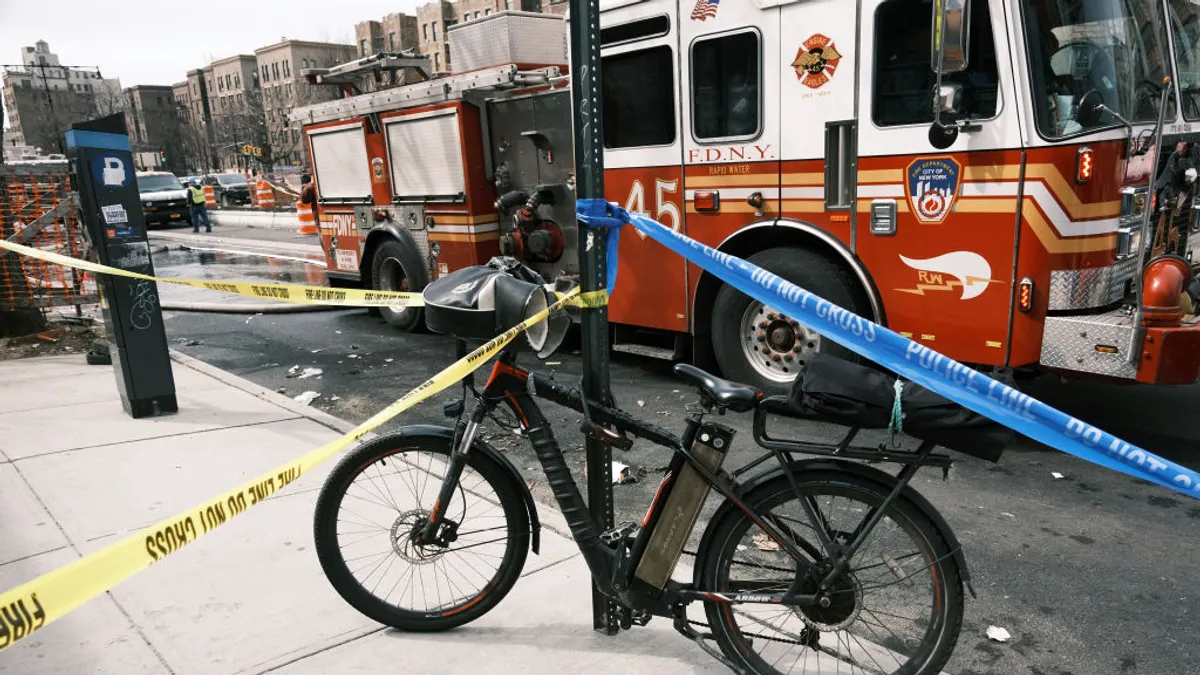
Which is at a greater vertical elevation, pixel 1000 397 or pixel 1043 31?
pixel 1043 31

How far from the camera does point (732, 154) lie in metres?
6.02

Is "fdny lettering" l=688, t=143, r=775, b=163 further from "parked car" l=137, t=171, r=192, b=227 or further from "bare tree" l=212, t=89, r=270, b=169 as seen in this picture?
"bare tree" l=212, t=89, r=270, b=169

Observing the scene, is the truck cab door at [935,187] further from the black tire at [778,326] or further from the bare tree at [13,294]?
the bare tree at [13,294]

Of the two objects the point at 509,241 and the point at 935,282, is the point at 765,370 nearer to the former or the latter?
the point at 935,282

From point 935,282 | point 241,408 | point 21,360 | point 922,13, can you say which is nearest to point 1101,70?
point 922,13

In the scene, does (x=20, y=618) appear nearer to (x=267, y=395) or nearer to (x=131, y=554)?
(x=131, y=554)

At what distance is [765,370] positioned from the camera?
20.0 ft

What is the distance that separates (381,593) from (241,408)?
357 centimetres

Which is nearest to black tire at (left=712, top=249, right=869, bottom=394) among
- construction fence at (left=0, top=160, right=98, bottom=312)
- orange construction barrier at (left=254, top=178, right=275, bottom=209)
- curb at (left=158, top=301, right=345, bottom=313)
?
curb at (left=158, top=301, right=345, bottom=313)

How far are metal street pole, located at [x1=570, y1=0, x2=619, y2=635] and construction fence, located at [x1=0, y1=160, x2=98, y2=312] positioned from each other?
8.18 metres

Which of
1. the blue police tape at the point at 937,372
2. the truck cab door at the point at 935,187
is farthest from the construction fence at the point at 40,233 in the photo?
the blue police tape at the point at 937,372

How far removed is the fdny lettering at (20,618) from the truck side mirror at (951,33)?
14.8 feet

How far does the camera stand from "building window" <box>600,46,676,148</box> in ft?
20.9

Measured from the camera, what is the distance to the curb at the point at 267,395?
19.0 ft
